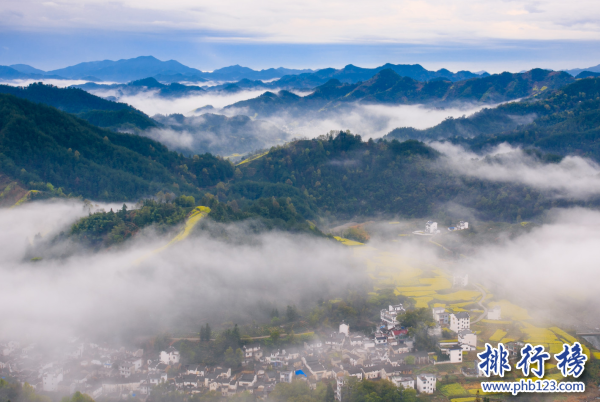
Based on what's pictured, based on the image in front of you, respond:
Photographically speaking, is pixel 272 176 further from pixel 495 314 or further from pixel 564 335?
pixel 564 335

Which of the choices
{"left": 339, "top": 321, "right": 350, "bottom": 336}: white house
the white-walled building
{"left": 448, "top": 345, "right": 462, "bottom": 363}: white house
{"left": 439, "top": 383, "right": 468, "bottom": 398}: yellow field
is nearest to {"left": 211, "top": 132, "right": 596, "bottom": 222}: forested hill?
the white-walled building

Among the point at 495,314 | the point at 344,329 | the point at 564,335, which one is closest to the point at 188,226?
the point at 344,329

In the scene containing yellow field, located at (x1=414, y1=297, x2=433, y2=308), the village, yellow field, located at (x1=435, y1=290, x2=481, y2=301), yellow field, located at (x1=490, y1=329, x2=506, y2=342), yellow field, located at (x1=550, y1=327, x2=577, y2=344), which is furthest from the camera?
yellow field, located at (x1=435, y1=290, x2=481, y2=301)

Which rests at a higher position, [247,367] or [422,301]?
[247,367]

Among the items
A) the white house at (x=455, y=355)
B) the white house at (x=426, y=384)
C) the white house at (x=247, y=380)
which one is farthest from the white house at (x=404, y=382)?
the white house at (x=247, y=380)

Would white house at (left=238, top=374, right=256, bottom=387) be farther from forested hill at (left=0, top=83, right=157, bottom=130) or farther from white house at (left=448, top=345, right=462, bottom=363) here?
forested hill at (left=0, top=83, right=157, bottom=130)

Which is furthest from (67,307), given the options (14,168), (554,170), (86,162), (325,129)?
(325,129)
